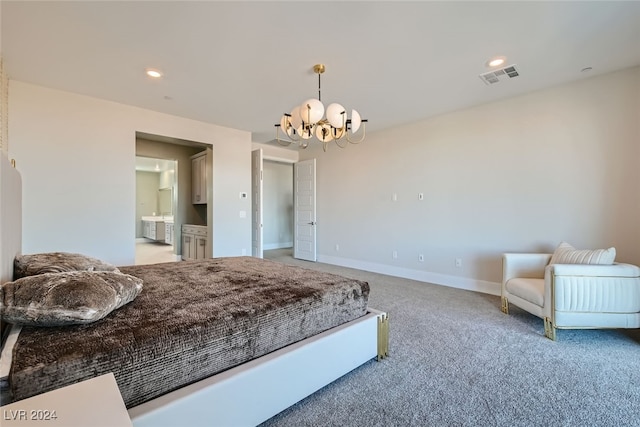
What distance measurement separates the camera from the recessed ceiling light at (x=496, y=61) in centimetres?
272

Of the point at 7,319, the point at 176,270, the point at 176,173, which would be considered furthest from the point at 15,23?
the point at 176,173

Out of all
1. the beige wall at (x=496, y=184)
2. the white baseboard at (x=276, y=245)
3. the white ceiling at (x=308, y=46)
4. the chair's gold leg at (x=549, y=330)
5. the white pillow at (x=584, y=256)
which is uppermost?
the white ceiling at (x=308, y=46)

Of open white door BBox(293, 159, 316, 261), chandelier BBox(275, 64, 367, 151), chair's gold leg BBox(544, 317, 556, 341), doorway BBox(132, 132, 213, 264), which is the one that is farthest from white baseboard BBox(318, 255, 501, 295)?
doorway BBox(132, 132, 213, 264)

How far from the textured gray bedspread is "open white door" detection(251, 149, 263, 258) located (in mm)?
3018

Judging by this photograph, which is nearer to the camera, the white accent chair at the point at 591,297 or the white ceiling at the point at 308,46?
the white ceiling at the point at 308,46

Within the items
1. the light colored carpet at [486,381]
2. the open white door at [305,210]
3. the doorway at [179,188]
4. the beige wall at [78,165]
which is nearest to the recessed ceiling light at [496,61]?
the light colored carpet at [486,381]

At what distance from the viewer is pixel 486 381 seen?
6.23 feet

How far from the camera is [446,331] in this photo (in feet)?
8.84

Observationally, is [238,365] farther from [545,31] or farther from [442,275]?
[442,275]

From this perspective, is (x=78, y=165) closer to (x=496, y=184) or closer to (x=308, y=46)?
(x=308, y=46)

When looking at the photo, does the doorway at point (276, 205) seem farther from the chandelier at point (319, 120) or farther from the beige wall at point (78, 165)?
the chandelier at point (319, 120)

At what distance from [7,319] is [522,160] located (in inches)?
188

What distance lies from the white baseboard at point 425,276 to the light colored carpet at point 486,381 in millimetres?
969

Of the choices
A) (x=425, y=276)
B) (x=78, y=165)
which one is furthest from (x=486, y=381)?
(x=78, y=165)
